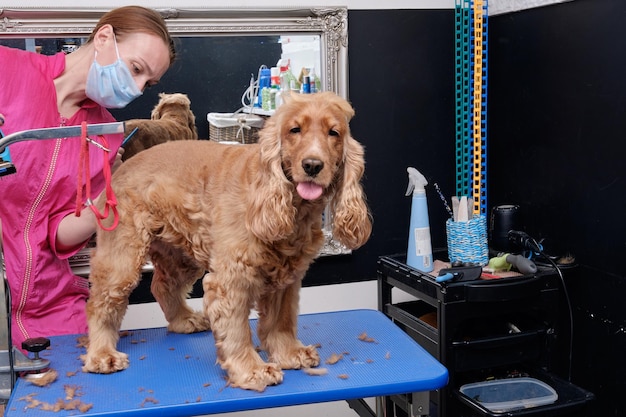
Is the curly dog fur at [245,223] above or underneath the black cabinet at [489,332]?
above

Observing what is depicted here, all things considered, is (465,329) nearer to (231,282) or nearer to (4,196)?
(231,282)

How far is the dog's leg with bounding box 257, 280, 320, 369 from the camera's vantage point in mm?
1986

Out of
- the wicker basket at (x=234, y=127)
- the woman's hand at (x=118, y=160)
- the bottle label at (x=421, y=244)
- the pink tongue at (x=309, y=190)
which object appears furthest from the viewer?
the wicker basket at (x=234, y=127)

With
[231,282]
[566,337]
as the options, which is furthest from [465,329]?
[231,282]

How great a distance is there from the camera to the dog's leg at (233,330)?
186 cm

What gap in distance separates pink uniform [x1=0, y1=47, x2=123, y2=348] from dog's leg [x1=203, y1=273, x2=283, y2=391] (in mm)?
691

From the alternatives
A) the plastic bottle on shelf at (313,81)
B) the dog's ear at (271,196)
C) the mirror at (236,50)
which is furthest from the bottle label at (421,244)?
the dog's ear at (271,196)

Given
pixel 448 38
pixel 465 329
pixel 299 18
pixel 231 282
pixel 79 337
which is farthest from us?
pixel 448 38

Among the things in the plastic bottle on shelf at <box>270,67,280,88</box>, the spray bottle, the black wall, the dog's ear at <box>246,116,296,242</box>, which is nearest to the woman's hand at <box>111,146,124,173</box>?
the plastic bottle on shelf at <box>270,67,280,88</box>

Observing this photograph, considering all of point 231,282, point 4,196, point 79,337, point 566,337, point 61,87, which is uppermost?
point 61,87

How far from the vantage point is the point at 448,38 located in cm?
320

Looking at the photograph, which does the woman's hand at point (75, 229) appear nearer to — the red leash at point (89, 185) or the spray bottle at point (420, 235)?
the red leash at point (89, 185)

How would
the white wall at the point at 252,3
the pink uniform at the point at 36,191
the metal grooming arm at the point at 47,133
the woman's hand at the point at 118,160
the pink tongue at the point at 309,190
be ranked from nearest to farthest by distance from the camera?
1. the metal grooming arm at the point at 47,133
2. the pink tongue at the point at 309,190
3. the pink uniform at the point at 36,191
4. the woman's hand at the point at 118,160
5. the white wall at the point at 252,3

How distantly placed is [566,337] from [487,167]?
83 centimetres
